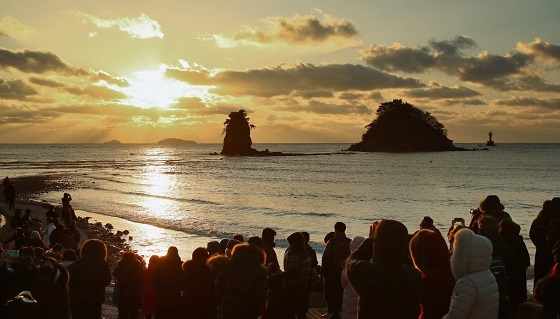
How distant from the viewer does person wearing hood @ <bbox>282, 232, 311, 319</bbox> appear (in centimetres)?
718

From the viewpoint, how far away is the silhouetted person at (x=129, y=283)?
7.82 meters

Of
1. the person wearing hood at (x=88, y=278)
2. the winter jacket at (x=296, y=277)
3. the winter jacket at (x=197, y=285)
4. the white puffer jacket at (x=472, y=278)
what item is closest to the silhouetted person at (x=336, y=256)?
the winter jacket at (x=296, y=277)

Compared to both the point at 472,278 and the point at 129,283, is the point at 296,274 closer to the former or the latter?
the point at 129,283

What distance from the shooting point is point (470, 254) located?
12.8ft

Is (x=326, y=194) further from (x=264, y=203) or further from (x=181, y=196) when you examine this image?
(x=181, y=196)

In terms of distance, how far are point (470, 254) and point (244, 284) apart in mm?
2755

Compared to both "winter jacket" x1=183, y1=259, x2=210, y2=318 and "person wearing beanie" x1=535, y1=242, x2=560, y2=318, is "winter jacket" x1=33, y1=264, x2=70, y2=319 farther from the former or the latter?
"person wearing beanie" x1=535, y1=242, x2=560, y2=318

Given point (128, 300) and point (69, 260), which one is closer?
point (69, 260)

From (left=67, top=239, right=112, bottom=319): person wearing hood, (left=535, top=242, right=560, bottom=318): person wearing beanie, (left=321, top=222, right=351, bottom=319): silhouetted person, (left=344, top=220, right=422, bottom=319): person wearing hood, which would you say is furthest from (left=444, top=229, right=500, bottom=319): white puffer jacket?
(left=67, top=239, right=112, bottom=319): person wearing hood

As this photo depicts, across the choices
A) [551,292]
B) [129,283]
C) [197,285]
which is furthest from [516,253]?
[129,283]

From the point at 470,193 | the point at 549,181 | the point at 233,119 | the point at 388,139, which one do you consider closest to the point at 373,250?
the point at 470,193

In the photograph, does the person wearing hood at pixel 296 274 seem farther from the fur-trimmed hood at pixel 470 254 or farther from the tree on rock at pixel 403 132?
the tree on rock at pixel 403 132

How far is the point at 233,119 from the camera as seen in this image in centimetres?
15088

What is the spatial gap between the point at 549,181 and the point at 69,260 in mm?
66879
